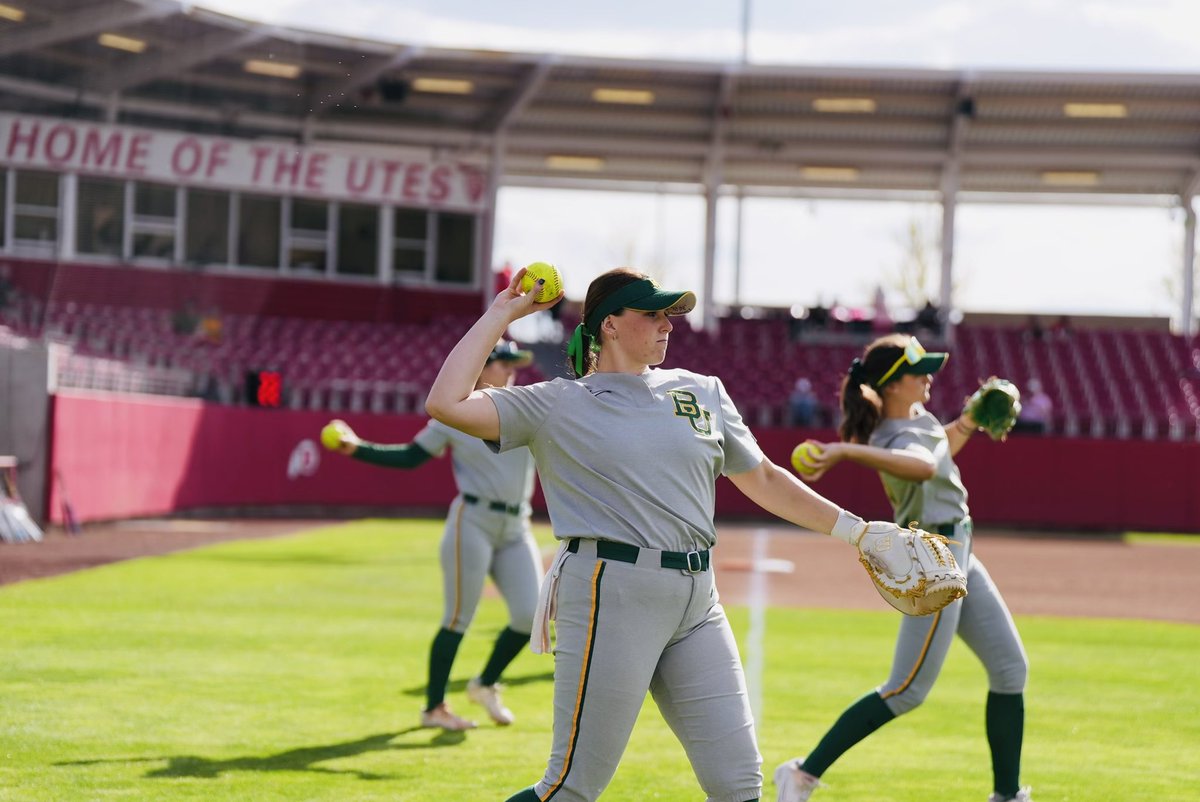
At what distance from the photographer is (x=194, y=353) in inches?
1284

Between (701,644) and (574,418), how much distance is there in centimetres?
80

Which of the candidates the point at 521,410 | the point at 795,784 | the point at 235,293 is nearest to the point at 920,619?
the point at 795,784

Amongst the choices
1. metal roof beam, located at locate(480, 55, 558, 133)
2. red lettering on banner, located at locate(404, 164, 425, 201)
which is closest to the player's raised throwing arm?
metal roof beam, located at locate(480, 55, 558, 133)

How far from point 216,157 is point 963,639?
35.0 m

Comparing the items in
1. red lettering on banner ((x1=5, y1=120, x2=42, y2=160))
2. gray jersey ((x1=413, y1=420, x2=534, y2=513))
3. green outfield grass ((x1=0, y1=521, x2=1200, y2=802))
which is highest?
red lettering on banner ((x1=5, y1=120, x2=42, y2=160))

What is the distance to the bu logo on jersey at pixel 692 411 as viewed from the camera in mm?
4730

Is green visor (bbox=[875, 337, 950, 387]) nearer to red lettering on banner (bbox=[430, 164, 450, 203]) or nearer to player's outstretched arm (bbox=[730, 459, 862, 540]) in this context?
player's outstretched arm (bbox=[730, 459, 862, 540])

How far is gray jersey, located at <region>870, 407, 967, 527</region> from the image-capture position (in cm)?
666

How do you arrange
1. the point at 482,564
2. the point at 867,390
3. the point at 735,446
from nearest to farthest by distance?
the point at 735,446 → the point at 867,390 → the point at 482,564

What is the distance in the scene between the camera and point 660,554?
15.1ft

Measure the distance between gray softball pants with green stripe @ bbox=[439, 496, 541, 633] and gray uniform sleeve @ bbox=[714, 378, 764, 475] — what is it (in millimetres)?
4126

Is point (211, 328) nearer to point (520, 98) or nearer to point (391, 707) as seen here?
point (520, 98)

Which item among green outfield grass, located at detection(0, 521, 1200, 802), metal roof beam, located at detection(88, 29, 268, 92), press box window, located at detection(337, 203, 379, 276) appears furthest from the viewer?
press box window, located at detection(337, 203, 379, 276)

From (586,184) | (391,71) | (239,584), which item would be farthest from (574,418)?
(586,184)
